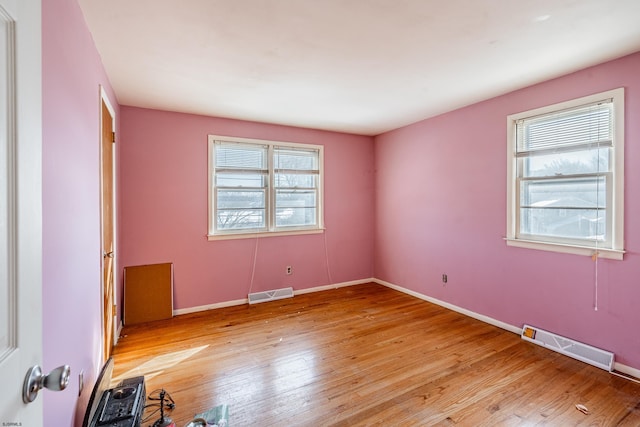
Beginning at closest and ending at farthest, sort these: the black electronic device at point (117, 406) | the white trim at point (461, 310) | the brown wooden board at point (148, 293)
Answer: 1. the black electronic device at point (117, 406)
2. the white trim at point (461, 310)
3. the brown wooden board at point (148, 293)

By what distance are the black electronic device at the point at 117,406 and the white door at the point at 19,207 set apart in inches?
43.0

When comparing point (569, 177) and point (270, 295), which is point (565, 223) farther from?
point (270, 295)

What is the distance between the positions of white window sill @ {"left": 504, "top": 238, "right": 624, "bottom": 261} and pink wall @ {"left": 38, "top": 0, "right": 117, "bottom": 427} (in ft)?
12.2

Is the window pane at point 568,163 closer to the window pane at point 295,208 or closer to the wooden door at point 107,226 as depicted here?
the window pane at point 295,208

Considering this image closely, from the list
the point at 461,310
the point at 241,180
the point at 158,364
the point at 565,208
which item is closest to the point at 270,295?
the point at 241,180

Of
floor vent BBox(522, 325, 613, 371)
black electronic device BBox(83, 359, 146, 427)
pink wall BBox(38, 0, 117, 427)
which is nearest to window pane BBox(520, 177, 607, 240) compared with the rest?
floor vent BBox(522, 325, 613, 371)

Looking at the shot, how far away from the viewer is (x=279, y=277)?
4379mm

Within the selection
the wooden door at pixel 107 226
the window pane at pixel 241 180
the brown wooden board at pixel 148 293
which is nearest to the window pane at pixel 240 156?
the window pane at pixel 241 180

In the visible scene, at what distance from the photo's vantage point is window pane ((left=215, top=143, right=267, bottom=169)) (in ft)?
13.2

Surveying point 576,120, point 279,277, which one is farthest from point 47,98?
point 576,120

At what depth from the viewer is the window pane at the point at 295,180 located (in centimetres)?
443

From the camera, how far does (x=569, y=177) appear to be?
109 inches

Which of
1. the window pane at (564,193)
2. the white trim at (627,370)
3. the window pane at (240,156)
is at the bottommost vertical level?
the white trim at (627,370)

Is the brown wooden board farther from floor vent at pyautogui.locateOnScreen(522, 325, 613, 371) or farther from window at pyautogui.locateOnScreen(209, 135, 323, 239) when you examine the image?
floor vent at pyautogui.locateOnScreen(522, 325, 613, 371)
